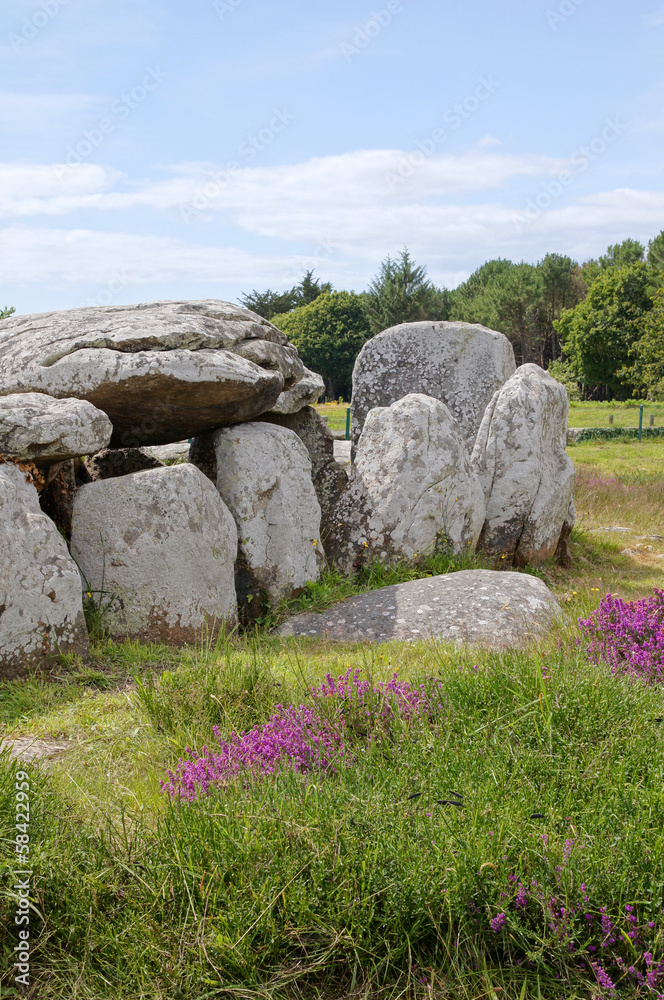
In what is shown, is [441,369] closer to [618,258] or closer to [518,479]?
[518,479]

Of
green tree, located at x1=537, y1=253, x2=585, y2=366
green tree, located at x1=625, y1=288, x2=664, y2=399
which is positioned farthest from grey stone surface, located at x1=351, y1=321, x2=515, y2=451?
green tree, located at x1=537, y1=253, x2=585, y2=366

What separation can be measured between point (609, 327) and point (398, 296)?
14.9 meters

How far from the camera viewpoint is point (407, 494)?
9.17 metres

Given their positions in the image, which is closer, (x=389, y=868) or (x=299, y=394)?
(x=389, y=868)

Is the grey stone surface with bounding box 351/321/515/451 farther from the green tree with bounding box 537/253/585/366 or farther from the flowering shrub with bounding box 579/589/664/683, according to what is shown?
the green tree with bounding box 537/253/585/366

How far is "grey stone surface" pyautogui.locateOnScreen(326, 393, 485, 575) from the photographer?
30.0ft

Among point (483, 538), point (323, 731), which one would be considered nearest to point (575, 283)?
point (483, 538)

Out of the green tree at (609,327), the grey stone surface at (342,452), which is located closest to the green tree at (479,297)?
the green tree at (609,327)

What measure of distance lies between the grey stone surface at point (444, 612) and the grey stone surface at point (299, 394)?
2.90 m

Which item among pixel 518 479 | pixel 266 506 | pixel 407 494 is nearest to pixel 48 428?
pixel 266 506

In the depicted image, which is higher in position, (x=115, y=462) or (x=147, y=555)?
(x=115, y=462)

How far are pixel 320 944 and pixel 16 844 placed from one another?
1318 millimetres

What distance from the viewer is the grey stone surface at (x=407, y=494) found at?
9.15 m

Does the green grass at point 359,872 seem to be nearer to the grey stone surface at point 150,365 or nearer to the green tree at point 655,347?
the grey stone surface at point 150,365
